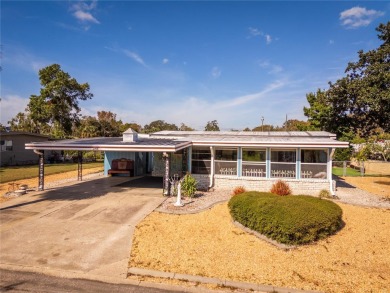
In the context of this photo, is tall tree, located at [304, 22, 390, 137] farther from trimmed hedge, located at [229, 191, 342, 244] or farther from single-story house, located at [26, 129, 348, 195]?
trimmed hedge, located at [229, 191, 342, 244]

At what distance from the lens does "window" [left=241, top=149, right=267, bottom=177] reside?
16031 mm

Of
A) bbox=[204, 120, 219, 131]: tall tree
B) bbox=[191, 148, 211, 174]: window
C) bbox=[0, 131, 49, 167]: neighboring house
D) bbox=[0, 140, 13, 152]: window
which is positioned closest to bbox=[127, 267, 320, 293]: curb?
bbox=[191, 148, 211, 174]: window

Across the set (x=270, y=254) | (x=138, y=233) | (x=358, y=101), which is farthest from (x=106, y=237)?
(x=358, y=101)

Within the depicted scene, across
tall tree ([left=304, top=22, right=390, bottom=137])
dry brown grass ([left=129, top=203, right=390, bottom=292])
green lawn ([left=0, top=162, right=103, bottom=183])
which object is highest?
tall tree ([left=304, top=22, right=390, bottom=137])

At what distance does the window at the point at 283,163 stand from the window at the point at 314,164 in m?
0.54

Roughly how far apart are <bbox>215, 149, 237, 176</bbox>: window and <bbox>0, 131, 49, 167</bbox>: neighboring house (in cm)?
2720

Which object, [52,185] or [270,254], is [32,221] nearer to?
[52,185]

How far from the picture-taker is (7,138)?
99.7 feet

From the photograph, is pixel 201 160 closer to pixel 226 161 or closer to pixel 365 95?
pixel 226 161

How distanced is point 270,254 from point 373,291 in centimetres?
257

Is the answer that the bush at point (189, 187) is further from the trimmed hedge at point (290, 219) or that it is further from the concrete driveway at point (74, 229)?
the trimmed hedge at point (290, 219)

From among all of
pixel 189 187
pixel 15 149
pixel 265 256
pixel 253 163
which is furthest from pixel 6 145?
pixel 265 256

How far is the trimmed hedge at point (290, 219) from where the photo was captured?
26.2 ft

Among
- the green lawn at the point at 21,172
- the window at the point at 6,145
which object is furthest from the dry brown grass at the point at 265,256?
the window at the point at 6,145
